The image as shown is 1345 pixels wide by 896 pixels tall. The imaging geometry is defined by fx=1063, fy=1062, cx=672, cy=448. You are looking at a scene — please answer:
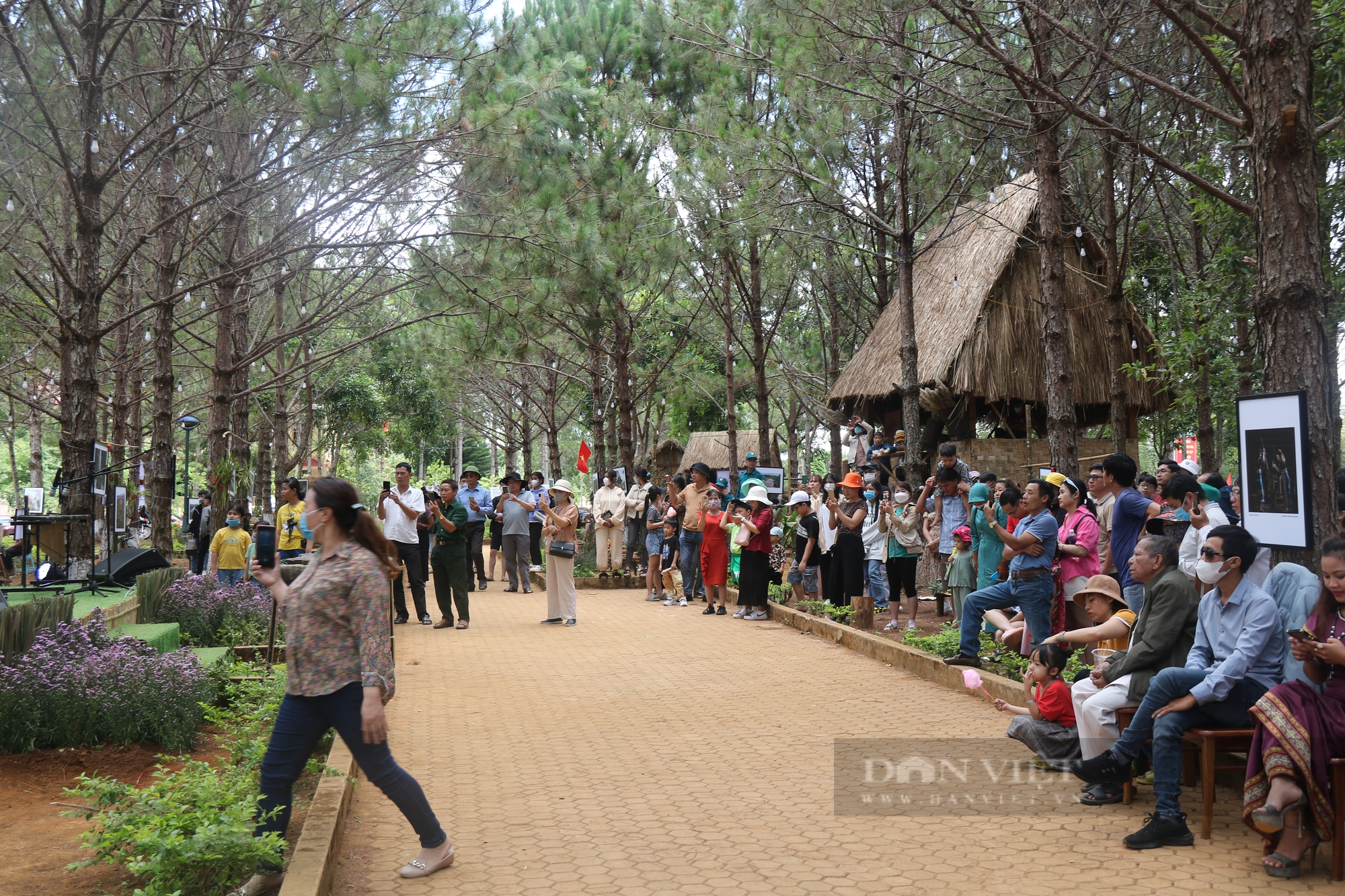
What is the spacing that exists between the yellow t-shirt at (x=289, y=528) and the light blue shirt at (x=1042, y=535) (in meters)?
8.43

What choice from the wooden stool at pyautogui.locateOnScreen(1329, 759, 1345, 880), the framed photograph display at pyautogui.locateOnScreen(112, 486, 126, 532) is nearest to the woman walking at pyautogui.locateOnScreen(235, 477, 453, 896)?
the wooden stool at pyautogui.locateOnScreen(1329, 759, 1345, 880)

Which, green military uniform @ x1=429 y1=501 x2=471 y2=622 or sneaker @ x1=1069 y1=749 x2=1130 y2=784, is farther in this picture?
green military uniform @ x1=429 y1=501 x2=471 y2=622

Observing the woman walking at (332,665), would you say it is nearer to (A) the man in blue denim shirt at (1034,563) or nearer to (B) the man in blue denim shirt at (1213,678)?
(B) the man in blue denim shirt at (1213,678)

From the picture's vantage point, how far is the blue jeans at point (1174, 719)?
16.0 ft

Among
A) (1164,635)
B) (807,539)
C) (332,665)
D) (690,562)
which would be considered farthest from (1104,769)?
(690,562)

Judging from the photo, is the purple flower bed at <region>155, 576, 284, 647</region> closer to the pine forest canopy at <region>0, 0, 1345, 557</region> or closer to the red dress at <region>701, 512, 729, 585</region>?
the pine forest canopy at <region>0, 0, 1345, 557</region>

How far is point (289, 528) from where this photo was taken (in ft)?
43.2

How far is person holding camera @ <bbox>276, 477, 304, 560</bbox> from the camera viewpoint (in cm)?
1278

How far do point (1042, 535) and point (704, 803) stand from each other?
3.75 m

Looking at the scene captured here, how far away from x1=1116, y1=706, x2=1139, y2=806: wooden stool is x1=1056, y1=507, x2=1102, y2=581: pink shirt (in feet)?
8.72

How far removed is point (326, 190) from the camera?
1319 centimetres

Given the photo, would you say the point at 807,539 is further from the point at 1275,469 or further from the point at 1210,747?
the point at 1210,747

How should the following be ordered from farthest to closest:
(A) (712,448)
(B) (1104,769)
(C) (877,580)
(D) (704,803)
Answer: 1. (A) (712,448)
2. (C) (877,580)
3. (D) (704,803)
4. (B) (1104,769)

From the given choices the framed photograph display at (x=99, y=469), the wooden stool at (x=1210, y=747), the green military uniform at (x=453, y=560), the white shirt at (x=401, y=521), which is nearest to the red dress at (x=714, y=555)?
the green military uniform at (x=453, y=560)
